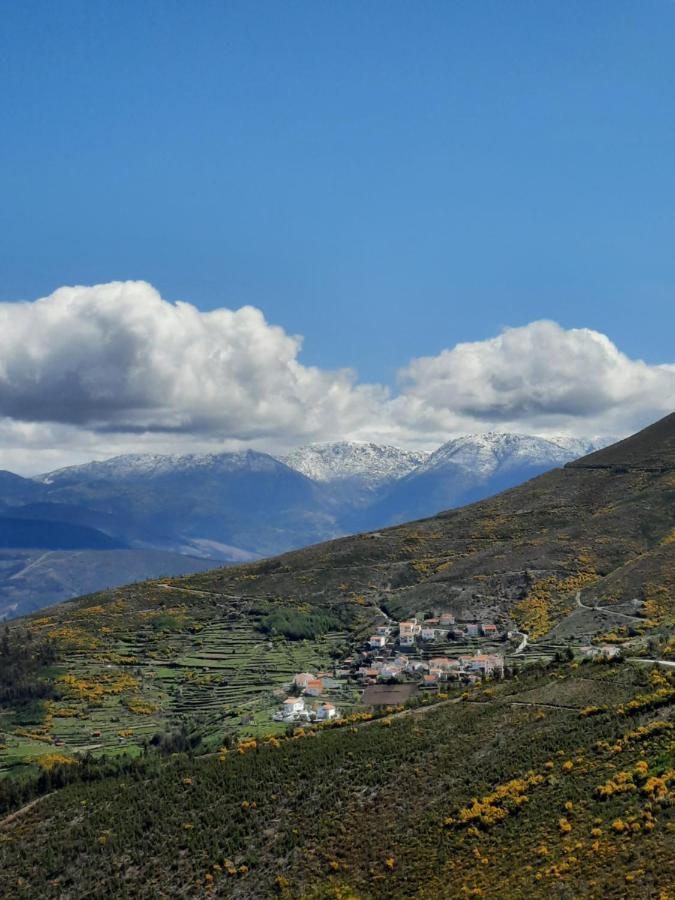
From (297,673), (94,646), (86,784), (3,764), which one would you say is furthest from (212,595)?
(86,784)

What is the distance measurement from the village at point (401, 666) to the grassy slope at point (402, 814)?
25.2 metres

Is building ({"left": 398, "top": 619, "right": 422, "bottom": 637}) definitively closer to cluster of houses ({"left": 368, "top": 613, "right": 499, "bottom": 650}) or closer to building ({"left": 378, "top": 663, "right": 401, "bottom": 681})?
cluster of houses ({"left": 368, "top": 613, "right": 499, "bottom": 650})

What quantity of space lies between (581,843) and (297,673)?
91.3 meters

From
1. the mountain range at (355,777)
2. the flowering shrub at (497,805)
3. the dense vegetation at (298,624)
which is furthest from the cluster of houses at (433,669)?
the flowering shrub at (497,805)

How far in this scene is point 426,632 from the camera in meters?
153

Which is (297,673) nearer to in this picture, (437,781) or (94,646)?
(94,646)

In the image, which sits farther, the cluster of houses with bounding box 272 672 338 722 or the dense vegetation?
the dense vegetation

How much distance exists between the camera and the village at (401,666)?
111081 millimetres

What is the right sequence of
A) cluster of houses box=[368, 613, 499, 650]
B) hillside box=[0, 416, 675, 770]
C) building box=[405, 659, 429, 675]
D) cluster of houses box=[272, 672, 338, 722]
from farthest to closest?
cluster of houses box=[368, 613, 499, 650]
building box=[405, 659, 429, 675]
hillside box=[0, 416, 675, 770]
cluster of houses box=[272, 672, 338, 722]

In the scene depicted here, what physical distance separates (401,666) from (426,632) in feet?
78.5

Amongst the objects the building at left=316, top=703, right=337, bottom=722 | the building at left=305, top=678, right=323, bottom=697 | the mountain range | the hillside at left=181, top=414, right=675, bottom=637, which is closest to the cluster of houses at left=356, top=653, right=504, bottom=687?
the mountain range

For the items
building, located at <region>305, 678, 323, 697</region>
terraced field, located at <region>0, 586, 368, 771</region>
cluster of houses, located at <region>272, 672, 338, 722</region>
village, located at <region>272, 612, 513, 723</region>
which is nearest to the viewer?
cluster of houses, located at <region>272, 672, 338, 722</region>

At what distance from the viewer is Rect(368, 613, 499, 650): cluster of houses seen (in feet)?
492

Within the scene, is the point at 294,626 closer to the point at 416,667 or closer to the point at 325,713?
the point at 416,667
